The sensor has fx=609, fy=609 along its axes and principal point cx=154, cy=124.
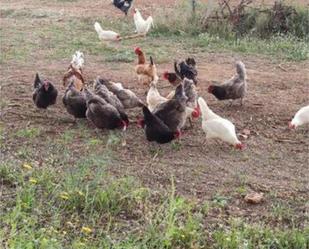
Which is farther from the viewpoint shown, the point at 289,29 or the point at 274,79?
the point at 289,29

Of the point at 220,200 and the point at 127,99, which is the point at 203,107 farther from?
the point at 220,200

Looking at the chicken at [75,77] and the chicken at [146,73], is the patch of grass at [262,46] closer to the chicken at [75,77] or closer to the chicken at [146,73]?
the chicken at [146,73]

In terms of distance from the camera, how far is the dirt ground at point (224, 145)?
16.0ft

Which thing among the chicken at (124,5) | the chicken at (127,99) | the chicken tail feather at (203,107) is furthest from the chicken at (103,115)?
the chicken at (124,5)

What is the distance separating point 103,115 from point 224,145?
1.19 metres

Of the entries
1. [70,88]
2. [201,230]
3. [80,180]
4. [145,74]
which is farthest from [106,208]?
[145,74]

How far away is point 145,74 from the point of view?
24.6 ft

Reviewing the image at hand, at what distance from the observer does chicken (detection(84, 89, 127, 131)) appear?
5848 millimetres

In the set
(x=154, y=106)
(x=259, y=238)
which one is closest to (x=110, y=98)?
(x=154, y=106)

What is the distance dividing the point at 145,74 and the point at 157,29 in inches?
155

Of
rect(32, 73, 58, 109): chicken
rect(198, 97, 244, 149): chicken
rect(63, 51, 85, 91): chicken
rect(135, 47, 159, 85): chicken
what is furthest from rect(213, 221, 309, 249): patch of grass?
rect(135, 47, 159, 85): chicken

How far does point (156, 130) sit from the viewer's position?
5.55 m

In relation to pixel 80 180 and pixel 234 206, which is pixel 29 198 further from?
pixel 234 206

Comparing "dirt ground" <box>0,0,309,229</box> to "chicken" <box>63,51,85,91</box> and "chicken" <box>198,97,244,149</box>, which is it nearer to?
Result: "chicken" <box>198,97,244,149</box>
